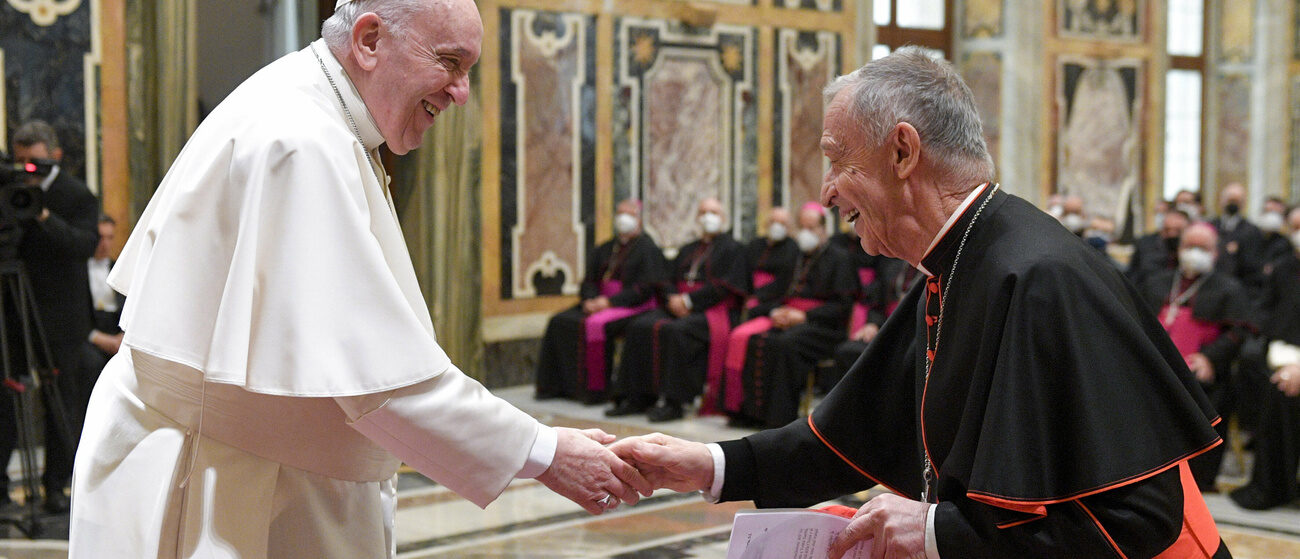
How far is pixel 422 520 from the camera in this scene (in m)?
5.77

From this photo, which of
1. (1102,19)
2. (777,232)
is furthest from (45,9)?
(1102,19)

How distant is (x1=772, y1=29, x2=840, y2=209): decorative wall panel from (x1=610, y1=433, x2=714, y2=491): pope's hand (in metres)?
9.16

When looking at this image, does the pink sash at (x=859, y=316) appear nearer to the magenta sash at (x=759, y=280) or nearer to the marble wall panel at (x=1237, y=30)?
the magenta sash at (x=759, y=280)

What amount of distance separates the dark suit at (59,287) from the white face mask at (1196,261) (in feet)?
19.7

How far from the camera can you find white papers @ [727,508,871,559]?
227 centimetres

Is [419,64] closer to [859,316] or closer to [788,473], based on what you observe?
[788,473]

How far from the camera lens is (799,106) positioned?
11.7m

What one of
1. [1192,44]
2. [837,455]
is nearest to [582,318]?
[837,455]

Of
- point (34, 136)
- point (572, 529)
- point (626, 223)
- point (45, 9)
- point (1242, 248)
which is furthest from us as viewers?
point (1242, 248)

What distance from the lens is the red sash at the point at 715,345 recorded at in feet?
29.1

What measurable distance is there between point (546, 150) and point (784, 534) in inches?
324

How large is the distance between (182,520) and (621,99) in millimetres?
8837

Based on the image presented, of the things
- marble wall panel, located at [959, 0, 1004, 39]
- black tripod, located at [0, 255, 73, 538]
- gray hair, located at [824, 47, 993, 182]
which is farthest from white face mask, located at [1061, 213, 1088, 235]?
gray hair, located at [824, 47, 993, 182]

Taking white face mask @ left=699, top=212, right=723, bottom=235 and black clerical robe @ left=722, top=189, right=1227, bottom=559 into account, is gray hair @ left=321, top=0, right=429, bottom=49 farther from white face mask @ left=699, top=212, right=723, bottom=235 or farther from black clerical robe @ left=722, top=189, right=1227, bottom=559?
white face mask @ left=699, top=212, right=723, bottom=235
